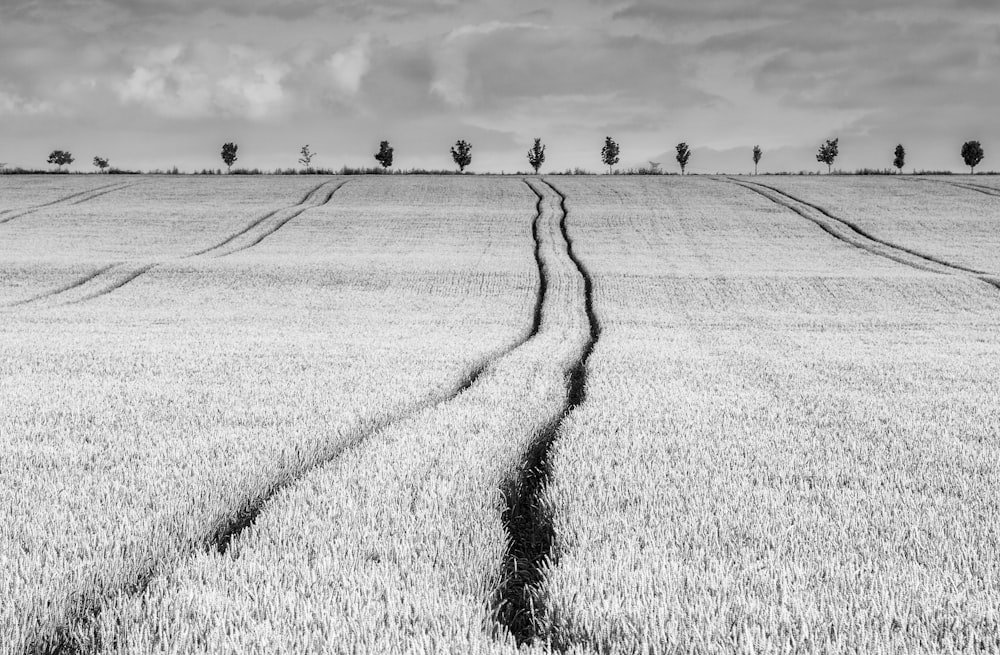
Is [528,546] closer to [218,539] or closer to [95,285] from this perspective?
[218,539]

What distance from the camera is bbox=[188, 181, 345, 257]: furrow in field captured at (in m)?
37.9

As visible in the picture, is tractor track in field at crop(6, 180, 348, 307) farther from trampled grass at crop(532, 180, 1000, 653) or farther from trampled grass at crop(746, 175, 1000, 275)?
trampled grass at crop(746, 175, 1000, 275)

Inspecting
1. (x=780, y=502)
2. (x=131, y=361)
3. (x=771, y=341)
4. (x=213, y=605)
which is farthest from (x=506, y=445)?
(x=771, y=341)

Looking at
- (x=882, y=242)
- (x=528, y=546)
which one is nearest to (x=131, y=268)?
(x=528, y=546)

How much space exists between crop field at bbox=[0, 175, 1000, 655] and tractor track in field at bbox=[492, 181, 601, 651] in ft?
0.11

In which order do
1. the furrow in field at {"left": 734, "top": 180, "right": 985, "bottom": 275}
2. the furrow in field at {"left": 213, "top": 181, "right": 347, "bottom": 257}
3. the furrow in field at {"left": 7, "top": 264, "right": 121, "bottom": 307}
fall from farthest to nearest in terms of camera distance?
the furrow in field at {"left": 213, "top": 181, "right": 347, "bottom": 257} < the furrow in field at {"left": 734, "top": 180, "right": 985, "bottom": 275} < the furrow in field at {"left": 7, "top": 264, "right": 121, "bottom": 307}

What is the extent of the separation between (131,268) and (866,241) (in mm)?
34592

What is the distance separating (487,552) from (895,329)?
66.5 ft

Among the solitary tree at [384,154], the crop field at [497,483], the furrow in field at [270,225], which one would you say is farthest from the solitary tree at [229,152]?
the crop field at [497,483]

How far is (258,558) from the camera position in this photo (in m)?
4.41

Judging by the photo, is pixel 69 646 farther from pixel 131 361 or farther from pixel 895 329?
pixel 895 329

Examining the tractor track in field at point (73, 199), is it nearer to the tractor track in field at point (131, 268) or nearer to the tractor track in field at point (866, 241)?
the tractor track in field at point (131, 268)

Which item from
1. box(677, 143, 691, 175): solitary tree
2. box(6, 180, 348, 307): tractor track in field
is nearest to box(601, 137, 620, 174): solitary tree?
box(677, 143, 691, 175): solitary tree

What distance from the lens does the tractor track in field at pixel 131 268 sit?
27266 mm
